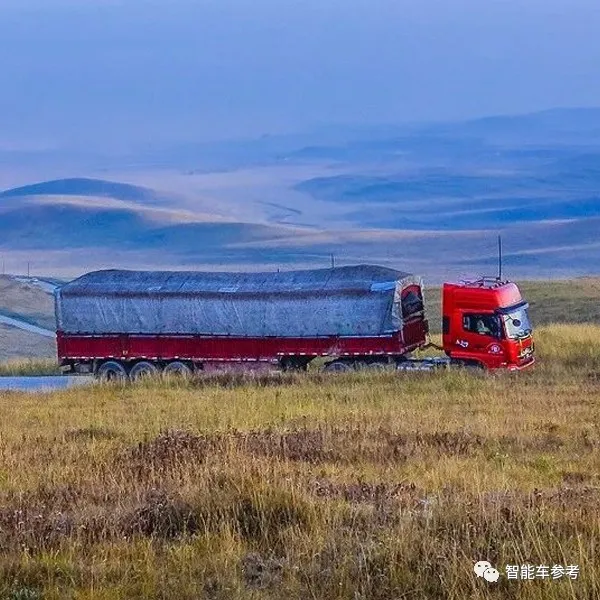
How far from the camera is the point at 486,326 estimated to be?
89.7ft

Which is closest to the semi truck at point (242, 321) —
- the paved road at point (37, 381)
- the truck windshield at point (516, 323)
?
the truck windshield at point (516, 323)

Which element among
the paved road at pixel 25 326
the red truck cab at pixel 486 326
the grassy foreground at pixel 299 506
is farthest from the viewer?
the paved road at pixel 25 326

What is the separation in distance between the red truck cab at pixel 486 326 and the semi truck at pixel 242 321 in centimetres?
43

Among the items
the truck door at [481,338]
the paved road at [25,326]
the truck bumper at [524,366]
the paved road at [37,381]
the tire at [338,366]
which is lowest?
the paved road at [25,326]

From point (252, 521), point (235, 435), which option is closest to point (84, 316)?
point (235, 435)

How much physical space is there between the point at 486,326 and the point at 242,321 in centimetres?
651

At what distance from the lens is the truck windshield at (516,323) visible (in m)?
27.1

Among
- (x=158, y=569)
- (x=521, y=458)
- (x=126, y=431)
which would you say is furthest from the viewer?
(x=126, y=431)

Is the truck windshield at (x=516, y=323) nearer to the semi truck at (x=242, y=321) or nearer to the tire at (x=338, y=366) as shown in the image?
the semi truck at (x=242, y=321)

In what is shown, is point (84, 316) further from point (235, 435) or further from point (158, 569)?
point (158, 569)

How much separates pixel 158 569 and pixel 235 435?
5.84m

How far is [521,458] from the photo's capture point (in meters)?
11.9

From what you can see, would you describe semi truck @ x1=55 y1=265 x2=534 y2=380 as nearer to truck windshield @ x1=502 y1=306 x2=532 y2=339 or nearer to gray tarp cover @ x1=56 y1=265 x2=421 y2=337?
gray tarp cover @ x1=56 y1=265 x2=421 y2=337

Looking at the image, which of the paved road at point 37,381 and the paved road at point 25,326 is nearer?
the paved road at point 37,381
